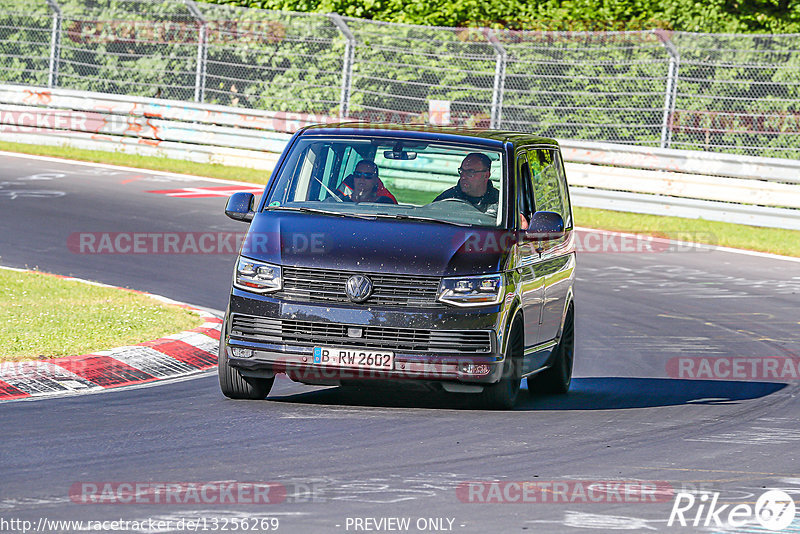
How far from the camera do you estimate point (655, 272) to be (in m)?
17.7

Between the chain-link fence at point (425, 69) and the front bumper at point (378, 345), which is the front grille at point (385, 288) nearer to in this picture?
the front bumper at point (378, 345)

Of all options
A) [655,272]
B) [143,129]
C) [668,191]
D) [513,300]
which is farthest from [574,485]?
[143,129]

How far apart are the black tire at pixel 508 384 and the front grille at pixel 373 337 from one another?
12.2 inches

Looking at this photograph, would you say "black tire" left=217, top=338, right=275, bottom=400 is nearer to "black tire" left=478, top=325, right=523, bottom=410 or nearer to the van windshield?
the van windshield

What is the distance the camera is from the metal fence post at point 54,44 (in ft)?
90.9

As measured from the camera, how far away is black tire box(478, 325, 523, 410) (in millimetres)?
9312

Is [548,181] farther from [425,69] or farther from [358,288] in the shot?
[425,69]

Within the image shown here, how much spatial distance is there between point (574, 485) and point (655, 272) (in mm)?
10841

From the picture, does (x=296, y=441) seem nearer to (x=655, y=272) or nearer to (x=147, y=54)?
(x=655, y=272)

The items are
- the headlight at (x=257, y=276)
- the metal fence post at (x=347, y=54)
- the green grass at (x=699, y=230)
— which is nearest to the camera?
the headlight at (x=257, y=276)

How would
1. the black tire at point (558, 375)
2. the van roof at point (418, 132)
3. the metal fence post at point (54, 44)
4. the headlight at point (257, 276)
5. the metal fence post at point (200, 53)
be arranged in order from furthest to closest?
1. the metal fence post at point (54, 44)
2. the metal fence post at point (200, 53)
3. the black tire at point (558, 375)
4. the van roof at point (418, 132)
5. the headlight at point (257, 276)

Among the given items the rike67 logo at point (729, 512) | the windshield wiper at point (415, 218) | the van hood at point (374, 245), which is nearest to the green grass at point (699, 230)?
the windshield wiper at point (415, 218)

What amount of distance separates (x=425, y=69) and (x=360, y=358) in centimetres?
1678

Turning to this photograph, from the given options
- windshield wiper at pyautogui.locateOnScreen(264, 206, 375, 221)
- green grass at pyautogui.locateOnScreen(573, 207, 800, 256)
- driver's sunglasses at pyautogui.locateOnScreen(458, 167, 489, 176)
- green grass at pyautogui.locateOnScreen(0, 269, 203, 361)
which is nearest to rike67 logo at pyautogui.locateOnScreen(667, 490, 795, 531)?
windshield wiper at pyautogui.locateOnScreen(264, 206, 375, 221)
